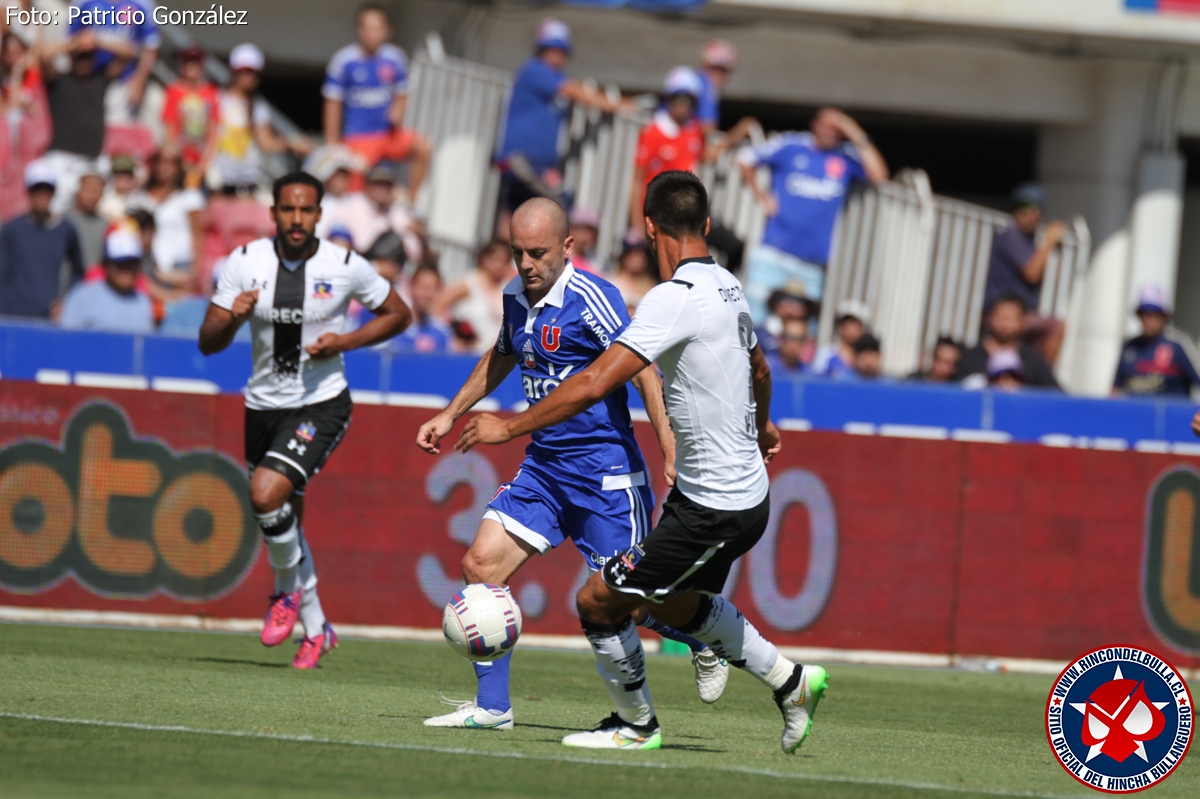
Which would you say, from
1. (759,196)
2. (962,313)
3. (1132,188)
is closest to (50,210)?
(759,196)

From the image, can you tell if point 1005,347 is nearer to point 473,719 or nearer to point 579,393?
point 473,719

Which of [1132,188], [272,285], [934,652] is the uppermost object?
[1132,188]

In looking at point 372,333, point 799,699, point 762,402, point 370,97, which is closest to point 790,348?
point 370,97

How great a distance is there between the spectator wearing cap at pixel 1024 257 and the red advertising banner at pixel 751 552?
4.38m

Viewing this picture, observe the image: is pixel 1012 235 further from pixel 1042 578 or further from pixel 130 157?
pixel 130 157

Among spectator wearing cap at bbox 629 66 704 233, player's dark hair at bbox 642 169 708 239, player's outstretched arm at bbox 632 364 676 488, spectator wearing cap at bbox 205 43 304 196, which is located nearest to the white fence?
spectator wearing cap at bbox 629 66 704 233

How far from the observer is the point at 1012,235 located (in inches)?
660

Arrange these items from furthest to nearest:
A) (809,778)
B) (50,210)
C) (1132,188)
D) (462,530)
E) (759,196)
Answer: (1132,188) → (759,196) → (50,210) → (462,530) → (809,778)

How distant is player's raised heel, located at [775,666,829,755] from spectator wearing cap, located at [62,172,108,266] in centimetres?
882

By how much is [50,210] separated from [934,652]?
7823mm

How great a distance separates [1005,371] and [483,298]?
4537mm

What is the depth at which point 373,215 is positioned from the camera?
14.6m

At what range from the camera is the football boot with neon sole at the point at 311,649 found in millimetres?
9367

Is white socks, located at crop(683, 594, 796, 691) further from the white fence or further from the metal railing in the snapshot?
the metal railing
